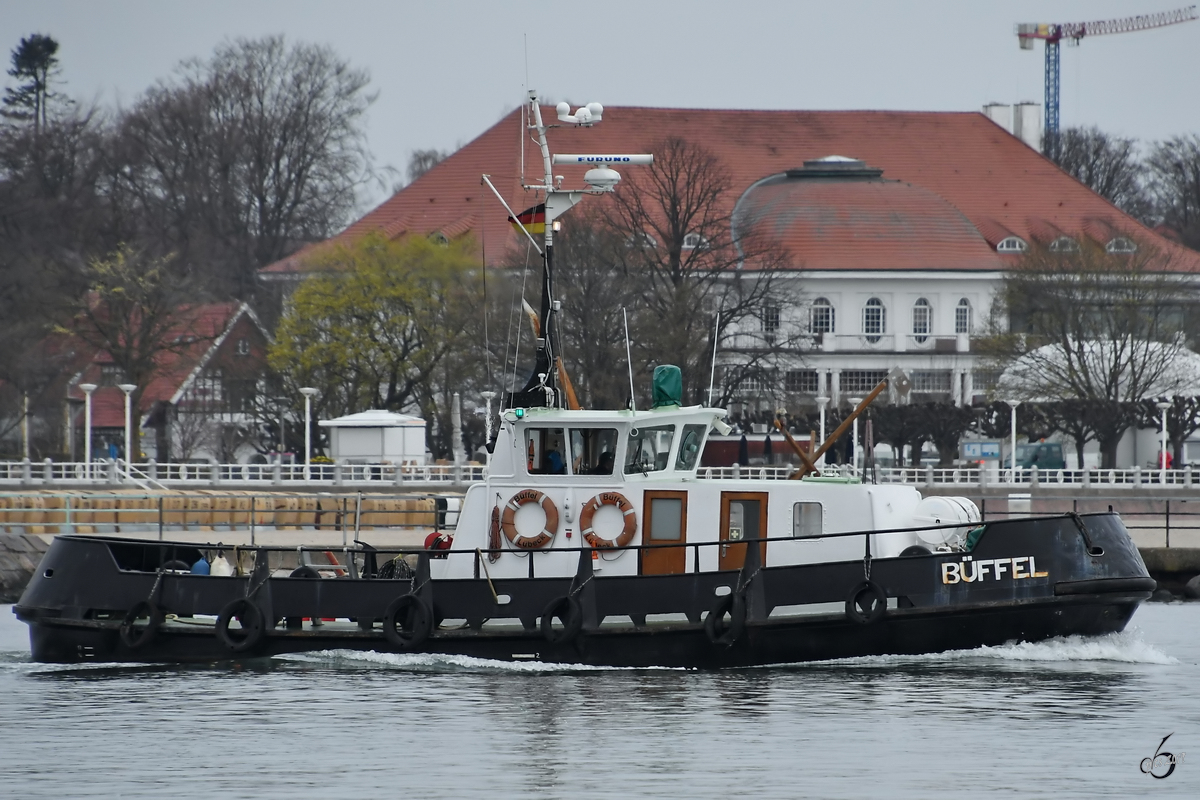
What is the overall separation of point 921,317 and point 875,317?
1.91 metres

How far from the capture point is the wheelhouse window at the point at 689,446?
71.6ft

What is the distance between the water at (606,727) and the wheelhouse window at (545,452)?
2.19 m

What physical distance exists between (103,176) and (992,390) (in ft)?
129

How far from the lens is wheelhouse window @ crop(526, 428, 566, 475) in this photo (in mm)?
21516

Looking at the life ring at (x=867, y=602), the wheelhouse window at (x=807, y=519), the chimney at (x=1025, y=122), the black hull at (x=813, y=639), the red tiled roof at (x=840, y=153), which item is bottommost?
the black hull at (x=813, y=639)

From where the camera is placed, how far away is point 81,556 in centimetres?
2211

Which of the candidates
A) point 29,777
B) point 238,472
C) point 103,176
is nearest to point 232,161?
point 103,176

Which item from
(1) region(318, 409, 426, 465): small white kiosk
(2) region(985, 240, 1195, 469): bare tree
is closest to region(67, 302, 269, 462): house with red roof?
(1) region(318, 409, 426, 465): small white kiosk

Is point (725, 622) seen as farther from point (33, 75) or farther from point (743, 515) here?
point (33, 75)

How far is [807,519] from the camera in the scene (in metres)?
21.2

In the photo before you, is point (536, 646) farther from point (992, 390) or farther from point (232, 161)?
point (232, 161)

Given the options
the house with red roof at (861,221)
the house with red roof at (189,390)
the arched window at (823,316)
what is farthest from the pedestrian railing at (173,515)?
the arched window at (823,316)

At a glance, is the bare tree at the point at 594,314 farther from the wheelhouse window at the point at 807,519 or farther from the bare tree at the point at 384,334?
the wheelhouse window at the point at 807,519

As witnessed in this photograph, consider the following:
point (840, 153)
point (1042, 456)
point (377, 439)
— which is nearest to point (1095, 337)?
point (1042, 456)
